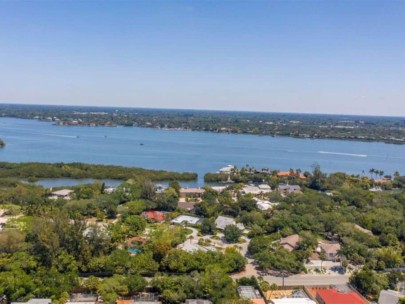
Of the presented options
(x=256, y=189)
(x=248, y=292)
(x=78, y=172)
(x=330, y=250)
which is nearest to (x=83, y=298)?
(x=248, y=292)

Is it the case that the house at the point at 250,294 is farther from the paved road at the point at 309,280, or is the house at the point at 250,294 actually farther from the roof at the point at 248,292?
the paved road at the point at 309,280

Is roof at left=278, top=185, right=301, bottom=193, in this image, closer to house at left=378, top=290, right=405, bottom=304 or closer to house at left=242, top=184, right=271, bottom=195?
house at left=242, top=184, right=271, bottom=195

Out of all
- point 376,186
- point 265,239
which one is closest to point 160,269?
point 265,239

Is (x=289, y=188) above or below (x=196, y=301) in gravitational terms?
above

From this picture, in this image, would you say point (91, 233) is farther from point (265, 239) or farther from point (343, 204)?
point (343, 204)

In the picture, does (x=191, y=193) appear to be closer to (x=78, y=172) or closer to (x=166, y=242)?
(x=78, y=172)

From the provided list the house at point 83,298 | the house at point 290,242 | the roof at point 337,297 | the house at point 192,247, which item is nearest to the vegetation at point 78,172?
the house at point 192,247
